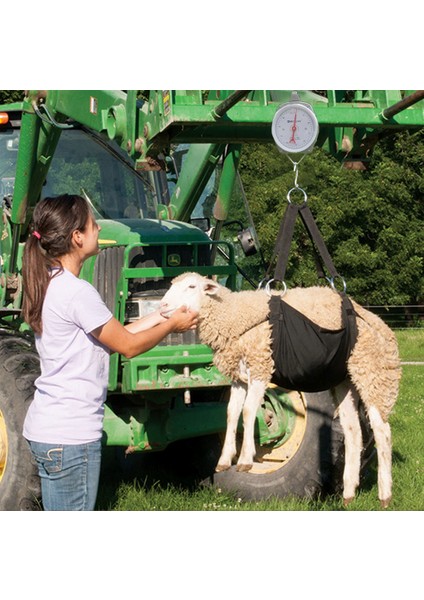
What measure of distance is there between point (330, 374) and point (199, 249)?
7.13ft

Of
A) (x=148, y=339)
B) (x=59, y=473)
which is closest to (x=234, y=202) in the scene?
(x=148, y=339)

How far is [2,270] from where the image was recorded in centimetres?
792

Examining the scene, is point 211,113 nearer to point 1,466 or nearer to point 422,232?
point 1,466

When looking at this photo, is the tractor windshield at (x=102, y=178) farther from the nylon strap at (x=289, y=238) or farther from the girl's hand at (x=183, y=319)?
the nylon strap at (x=289, y=238)

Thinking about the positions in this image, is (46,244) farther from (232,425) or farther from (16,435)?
(16,435)

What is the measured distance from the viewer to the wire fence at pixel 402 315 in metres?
31.1

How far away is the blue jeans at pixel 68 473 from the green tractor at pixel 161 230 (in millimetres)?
1866

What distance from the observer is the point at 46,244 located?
14.0 feet

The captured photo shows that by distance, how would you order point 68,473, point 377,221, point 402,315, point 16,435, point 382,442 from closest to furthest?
point 68,473 < point 382,442 < point 16,435 < point 377,221 < point 402,315

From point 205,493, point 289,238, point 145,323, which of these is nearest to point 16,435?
point 205,493

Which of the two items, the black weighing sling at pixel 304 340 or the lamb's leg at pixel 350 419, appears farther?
the lamb's leg at pixel 350 419

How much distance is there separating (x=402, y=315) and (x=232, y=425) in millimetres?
27305

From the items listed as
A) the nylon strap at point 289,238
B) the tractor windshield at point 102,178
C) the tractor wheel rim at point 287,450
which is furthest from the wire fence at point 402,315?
the nylon strap at point 289,238

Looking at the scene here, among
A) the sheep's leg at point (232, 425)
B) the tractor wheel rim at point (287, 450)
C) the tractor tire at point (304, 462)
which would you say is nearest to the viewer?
the sheep's leg at point (232, 425)
